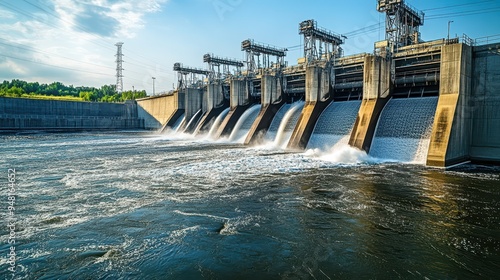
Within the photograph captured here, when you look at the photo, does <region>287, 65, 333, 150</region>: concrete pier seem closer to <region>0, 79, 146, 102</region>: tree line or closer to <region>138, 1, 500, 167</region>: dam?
<region>138, 1, 500, 167</region>: dam

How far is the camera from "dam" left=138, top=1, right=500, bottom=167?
1650 centimetres

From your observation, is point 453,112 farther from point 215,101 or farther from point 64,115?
point 64,115

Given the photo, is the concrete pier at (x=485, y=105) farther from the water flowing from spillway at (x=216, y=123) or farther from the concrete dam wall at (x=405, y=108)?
the water flowing from spillway at (x=216, y=123)

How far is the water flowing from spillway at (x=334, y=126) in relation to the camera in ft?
68.6


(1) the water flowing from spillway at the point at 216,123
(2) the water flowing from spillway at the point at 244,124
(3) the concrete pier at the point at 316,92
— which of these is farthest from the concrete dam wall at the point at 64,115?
(3) the concrete pier at the point at 316,92

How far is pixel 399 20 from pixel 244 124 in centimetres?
1622

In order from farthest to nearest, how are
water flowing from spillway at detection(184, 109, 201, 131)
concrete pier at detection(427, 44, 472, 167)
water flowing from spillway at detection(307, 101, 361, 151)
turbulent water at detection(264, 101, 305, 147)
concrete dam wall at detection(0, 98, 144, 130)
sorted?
concrete dam wall at detection(0, 98, 144, 130) → water flowing from spillway at detection(184, 109, 201, 131) → turbulent water at detection(264, 101, 305, 147) → water flowing from spillway at detection(307, 101, 361, 151) → concrete pier at detection(427, 44, 472, 167)

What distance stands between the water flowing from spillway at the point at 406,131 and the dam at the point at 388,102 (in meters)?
0.05

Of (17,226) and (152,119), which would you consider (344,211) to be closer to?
(17,226)

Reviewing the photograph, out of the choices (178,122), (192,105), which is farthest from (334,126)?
(178,122)

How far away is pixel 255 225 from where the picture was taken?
25.0 ft

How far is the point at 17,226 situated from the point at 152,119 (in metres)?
48.3

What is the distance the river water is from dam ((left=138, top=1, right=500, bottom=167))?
3.51 meters

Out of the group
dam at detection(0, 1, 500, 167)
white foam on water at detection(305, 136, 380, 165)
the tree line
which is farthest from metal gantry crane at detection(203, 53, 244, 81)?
the tree line
